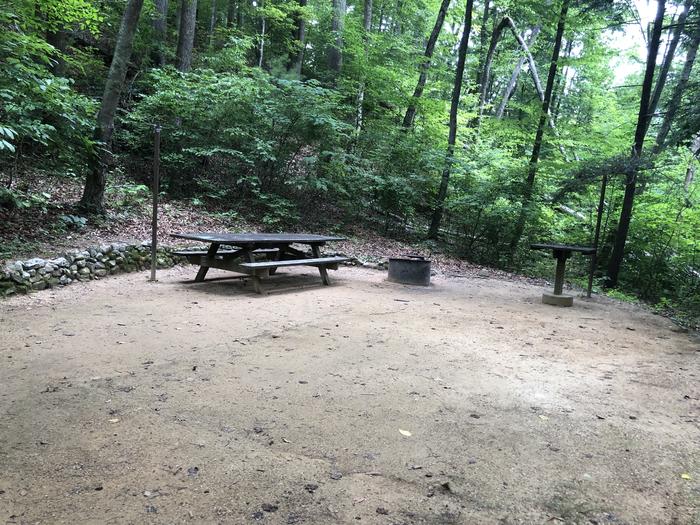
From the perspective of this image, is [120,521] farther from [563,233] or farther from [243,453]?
[563,233]

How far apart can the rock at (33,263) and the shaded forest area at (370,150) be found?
1601 mm

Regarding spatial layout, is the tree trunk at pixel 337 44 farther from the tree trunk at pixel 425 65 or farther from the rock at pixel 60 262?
the rock at pixel 60 262

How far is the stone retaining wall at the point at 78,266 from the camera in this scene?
5.46 m

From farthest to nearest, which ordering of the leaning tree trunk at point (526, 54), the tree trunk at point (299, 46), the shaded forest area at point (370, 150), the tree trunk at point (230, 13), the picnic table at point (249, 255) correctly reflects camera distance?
1. the tree trunk at point (230, 13)
2. the tree trunk at point (299, 46)
3. the leaning tree trunk at point (526, 54)
4. the shaded forest area at point (370, 150)
5. the picnic table at point (249, 255)

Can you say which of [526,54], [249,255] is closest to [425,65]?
[526,54]

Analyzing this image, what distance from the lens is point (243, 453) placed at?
2369 millimetres

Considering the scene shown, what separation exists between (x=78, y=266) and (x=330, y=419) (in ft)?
16.8

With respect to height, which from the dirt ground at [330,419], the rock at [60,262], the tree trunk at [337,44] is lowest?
the dirt ground at [330,419]

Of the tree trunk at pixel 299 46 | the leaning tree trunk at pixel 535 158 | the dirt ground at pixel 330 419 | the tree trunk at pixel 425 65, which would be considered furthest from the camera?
the tree trunk at pixel 299 46

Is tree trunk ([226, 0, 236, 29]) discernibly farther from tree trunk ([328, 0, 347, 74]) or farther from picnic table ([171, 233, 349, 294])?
picnic table ([171, 233, 349, 294])

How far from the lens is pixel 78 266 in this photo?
6.36 metres

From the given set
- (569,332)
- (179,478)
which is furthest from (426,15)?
(179,478)

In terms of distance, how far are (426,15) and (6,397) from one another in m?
23.1

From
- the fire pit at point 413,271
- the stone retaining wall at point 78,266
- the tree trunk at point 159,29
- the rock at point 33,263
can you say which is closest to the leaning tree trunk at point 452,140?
the fire pit at point 413,271
